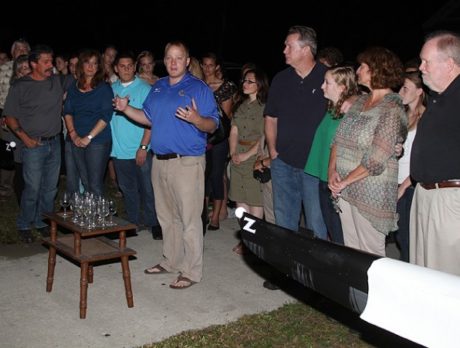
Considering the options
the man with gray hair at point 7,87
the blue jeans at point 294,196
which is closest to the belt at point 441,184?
the blue jeans at point 294,196

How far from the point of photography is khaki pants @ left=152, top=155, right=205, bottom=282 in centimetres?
588

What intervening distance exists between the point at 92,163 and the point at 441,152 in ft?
14.3

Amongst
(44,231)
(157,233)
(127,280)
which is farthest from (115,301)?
(44,231)

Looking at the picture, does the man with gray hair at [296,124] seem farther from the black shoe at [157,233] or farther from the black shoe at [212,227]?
the black shoe at [212,227]

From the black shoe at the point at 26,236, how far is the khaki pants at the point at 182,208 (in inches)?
73.2

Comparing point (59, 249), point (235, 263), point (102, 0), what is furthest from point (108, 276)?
point (102, 0)

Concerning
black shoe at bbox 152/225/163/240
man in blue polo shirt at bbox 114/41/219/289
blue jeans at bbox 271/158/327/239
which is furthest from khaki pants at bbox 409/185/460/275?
black shoe at bbox 152/225/163/240

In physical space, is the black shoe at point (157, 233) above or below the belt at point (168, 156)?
below

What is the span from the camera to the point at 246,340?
4871mm

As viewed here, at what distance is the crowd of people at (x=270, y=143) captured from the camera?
4363mm

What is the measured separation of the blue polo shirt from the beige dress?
1222 millimetres

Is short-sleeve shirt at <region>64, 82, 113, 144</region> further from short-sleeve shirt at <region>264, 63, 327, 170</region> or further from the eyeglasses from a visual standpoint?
the eyeglasses

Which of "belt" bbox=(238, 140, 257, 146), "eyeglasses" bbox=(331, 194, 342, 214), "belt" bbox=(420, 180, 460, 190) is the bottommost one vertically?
"eyeglasses" bbox=(331, 194, 342, 214)

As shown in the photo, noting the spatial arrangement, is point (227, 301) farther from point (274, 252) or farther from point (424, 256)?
point (274, 252)
